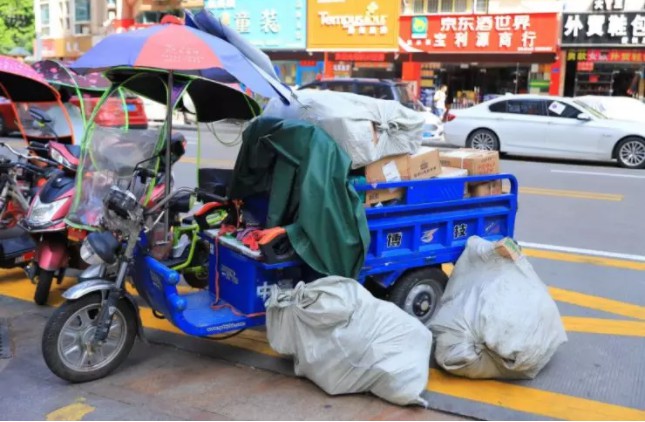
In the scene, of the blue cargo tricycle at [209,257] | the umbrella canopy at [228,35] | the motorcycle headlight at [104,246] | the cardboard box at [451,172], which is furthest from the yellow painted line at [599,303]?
the motorcycle headlight at [104,246]

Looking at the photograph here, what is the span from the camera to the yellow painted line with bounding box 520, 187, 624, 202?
33.3 ft

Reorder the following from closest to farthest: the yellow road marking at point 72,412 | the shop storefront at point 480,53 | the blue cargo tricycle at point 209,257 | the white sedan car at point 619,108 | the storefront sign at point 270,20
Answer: the yellow road marking at point 72,412 < the blue cargo tricycle at point 209,257 < the white sedan car at point 619,108 < the shop storefront at point 480,53 < the storefront sign at point 270,20

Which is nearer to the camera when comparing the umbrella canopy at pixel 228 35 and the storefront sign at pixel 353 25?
the umbrella canopy at pixel 228 35

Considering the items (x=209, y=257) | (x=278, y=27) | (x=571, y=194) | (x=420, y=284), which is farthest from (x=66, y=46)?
(x=420, y=284)

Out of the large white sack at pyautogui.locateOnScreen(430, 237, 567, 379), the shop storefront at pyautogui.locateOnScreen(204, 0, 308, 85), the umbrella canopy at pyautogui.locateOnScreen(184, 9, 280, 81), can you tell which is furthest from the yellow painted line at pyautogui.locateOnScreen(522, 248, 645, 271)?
the shop storefront at pyautogui.locateOnScreen(204, 0, 308, 85)

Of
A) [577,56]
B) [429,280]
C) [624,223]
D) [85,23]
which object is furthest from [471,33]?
[85,23]

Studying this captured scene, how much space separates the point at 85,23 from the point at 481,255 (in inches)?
1462

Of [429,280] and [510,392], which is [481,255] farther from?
[510,392]

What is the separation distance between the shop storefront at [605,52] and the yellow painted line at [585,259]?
16.9 m

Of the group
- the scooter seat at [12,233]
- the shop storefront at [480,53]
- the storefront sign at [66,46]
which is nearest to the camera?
the scooter seat at [12,233]

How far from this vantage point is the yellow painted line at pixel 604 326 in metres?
4.80

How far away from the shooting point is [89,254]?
4109 mm

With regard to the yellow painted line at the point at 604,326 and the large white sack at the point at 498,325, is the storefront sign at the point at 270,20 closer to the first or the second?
the yellow painted line at the point at 604,326

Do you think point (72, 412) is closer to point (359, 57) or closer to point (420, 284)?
point (420, 284)
